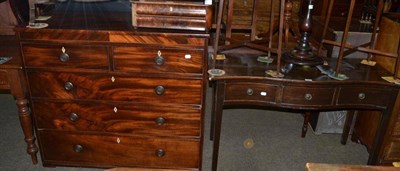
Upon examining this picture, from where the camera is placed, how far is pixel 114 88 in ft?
6.60

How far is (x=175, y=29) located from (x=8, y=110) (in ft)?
7.27

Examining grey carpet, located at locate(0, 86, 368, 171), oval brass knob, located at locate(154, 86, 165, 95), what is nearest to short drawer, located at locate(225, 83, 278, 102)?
oval brass knob, located at locate(154, 86, 165, 95)

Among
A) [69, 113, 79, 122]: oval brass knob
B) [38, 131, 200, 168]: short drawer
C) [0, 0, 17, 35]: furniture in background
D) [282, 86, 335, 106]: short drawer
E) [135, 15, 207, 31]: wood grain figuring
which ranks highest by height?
[135, 15, 207, 31]: wood grain figuring

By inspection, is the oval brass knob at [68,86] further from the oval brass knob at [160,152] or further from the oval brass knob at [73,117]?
the oval brass knob at [160,152]

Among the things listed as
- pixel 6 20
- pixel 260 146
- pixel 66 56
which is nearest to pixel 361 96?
pixel 260 146

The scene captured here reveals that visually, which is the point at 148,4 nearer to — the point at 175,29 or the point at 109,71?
the point at 175,29

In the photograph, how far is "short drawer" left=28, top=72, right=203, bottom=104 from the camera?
1979 millimetres

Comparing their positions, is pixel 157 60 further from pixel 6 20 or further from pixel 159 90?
pixel 6 20

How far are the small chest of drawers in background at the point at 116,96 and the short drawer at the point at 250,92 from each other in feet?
0.59

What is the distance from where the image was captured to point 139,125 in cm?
213

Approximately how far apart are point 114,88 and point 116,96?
57 mm

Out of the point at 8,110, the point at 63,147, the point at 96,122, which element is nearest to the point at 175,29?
the point at 96,122

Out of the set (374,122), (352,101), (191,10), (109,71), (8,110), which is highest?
(191,10)

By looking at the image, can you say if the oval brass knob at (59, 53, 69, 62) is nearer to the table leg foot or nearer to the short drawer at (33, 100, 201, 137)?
the short drawer at (33, 100, 201, 137)
